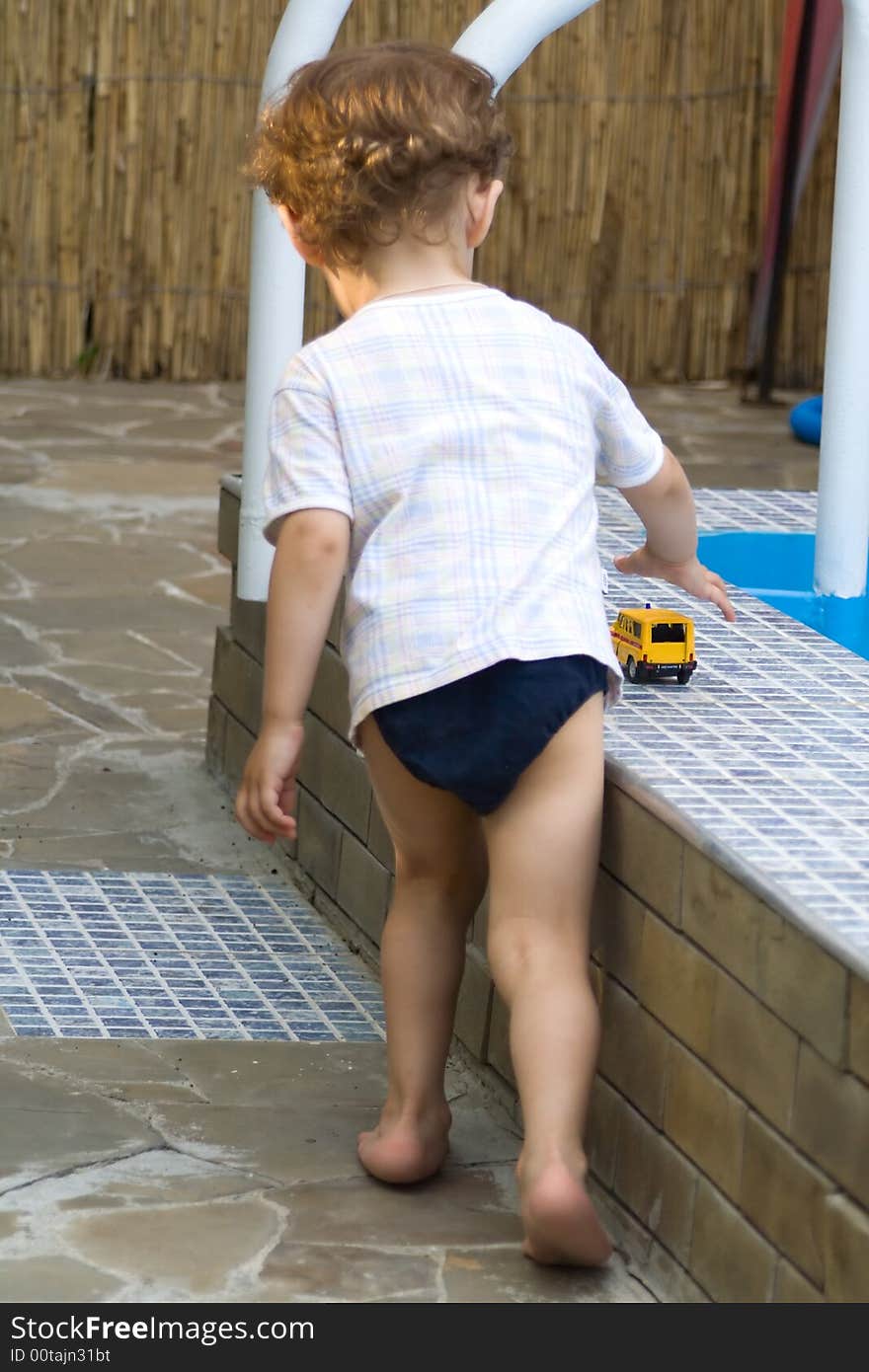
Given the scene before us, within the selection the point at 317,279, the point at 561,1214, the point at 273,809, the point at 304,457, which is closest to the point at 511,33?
the point at 304,457

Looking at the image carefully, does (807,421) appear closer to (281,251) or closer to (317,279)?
(317,279)

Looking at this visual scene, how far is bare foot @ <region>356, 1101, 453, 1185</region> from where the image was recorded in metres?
2.06

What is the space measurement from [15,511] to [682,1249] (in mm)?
3785

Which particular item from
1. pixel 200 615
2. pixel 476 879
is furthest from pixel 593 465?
pixel 200 615

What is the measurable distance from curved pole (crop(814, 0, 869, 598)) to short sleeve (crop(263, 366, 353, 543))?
120cm

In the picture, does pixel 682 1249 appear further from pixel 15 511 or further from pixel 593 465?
pixel 15 511

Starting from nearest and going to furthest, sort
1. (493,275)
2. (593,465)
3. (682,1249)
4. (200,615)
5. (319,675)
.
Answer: (682,1249), (593,465), (319,675), (200,615), (493,275)

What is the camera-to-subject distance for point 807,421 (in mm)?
6746

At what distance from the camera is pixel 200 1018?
248 cm

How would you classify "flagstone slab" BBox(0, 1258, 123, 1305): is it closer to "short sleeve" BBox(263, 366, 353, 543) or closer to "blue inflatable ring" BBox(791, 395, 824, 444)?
"short sleeve" BBox(263, 366, 353, 543)

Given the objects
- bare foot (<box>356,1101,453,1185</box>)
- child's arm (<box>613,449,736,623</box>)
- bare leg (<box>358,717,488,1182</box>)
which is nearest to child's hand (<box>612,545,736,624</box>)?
child's arm (<box>613,449,736,623</box>)

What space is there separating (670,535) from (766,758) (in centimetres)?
25
